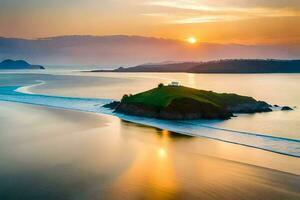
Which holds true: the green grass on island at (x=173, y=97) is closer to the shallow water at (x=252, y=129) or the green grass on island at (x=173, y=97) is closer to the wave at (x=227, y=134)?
the wave at (x=227, y=134)

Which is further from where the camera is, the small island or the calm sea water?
the small island

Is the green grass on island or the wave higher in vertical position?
the green grass on island

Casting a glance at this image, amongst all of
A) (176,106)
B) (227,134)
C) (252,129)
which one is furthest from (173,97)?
(227,134)

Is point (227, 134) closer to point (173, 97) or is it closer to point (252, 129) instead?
point (252, 129)

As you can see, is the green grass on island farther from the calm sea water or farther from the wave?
the calm sea water

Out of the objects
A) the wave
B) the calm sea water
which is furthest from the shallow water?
the calm sea water

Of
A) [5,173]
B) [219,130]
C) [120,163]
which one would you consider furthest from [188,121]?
[5,173]

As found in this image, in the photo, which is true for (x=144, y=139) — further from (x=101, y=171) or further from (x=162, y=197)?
(x=162, y=197)

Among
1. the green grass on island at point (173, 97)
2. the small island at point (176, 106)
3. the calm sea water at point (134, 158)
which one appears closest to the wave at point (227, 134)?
the calm sea water at point (134, 158)

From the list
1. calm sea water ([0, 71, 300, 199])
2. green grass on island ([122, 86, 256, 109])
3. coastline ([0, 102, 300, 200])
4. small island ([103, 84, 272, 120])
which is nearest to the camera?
calm sea water ([0, 71, 300, 199])
